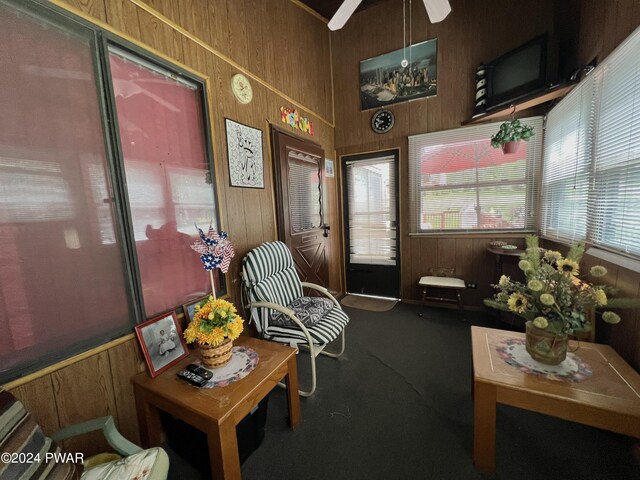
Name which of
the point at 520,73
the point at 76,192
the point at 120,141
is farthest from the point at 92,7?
the point at 520,73

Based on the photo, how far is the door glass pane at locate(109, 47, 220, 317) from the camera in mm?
1400

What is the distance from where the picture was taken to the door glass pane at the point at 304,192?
2773mm

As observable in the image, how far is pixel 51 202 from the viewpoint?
110cm

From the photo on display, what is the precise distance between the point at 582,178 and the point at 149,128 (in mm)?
3097

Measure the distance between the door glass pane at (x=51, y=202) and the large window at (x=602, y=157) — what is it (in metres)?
2.79

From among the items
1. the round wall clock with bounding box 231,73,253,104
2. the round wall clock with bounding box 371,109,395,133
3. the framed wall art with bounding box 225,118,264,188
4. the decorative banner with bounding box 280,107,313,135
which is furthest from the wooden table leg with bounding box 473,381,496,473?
the round wall clock with bounding box 371,109,395,133

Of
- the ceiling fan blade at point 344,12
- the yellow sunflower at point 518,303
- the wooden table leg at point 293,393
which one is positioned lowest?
the wooden table leg at point 293,393

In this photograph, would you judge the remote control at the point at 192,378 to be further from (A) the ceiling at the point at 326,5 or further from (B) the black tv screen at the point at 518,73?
A: (A) the ceiling at the point at 326,5

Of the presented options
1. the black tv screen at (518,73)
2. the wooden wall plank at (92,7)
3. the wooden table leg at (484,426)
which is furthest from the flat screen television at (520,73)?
the wooden wall plank at (92,7)

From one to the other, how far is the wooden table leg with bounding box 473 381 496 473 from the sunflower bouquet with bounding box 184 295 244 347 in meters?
1.24

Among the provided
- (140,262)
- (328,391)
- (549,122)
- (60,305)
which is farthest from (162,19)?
(549,122)

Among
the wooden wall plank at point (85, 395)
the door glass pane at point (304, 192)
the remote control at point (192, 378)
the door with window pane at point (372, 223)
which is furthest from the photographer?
the door with window pane at point (372, 223)

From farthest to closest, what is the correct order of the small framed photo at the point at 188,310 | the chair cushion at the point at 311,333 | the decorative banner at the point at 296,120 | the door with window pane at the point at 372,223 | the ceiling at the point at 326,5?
the door with window pane at the point at 372,223 → the ceiling at the point at 326,5 → the decorative banner at the point at 296,120 → the chair cushion at the point at 311,333 → the small framed photo at the point at 188,310

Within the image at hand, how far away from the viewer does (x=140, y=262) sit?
1.44m
